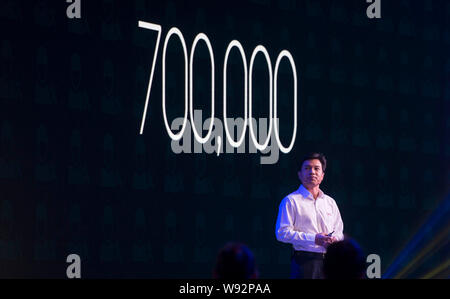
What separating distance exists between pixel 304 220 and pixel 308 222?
0.03m

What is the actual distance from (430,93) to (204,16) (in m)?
2.37

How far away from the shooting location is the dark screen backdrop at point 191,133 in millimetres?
5762

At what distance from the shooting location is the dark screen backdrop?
5.76 meters

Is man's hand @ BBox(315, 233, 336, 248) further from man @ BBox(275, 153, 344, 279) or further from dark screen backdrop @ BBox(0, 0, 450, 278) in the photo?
dark screen backdrop @ BBox(0, 0, 450, 278)

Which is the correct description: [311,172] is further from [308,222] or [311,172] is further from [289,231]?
[289,231]

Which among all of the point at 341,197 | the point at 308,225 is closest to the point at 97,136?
the point at 308,225

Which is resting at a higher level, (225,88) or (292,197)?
(225,88)

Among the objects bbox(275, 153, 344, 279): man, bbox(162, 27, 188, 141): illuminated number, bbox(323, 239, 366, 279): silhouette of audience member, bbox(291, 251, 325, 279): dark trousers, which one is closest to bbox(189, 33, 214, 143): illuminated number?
bbox(162, 27, 188, 141): illuminated number

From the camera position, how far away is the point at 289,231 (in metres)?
5.10

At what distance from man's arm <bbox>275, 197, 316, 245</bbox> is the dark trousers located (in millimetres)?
90

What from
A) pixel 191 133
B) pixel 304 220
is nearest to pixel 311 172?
pixel 304 220

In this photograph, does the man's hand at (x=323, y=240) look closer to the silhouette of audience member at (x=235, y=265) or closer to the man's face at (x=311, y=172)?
the man's face at (x=311, y=172)

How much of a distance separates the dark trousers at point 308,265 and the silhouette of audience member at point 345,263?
2426 mm

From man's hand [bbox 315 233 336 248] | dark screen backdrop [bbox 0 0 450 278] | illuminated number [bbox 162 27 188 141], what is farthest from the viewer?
illuminated number [bbox 162 27 188 141]
